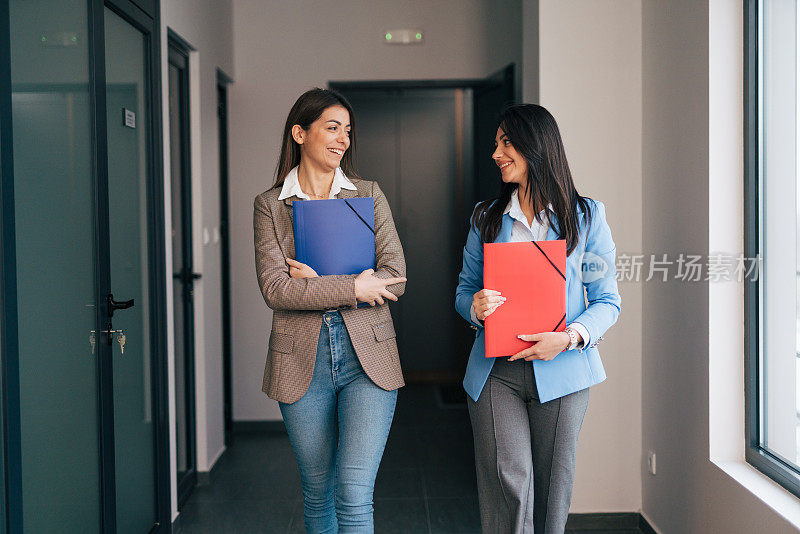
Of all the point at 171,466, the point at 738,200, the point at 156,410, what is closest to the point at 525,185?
the point at 738,200

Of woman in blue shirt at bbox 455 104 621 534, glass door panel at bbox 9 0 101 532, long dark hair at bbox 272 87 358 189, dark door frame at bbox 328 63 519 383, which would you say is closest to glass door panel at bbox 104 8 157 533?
glass door panel at bbox 9 0 101 532

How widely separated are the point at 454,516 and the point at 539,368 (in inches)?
60.9

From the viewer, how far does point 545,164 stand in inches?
71.8

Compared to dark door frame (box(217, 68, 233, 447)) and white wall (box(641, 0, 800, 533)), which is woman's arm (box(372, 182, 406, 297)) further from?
dark door frame (box(217, 68, 233, 447))

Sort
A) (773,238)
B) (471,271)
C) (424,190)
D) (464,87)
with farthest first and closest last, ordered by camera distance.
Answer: (424,190), (464,87), (773,238), (471,271)

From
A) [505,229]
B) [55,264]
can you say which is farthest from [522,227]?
[55,264]

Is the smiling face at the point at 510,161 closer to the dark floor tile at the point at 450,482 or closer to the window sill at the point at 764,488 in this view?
the window sill at the point at 764,488

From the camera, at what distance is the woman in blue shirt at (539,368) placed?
1.81 metres

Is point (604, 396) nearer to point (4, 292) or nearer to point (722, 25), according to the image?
point (722, 25)

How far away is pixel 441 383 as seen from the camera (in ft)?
19.5

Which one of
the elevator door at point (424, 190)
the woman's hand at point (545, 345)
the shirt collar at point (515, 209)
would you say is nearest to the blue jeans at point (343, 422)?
the woman's hand at point (545, 345)

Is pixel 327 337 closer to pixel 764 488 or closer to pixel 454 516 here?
pixel 764 488

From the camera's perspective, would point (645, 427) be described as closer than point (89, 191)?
No

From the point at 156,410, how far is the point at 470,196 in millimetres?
3719
